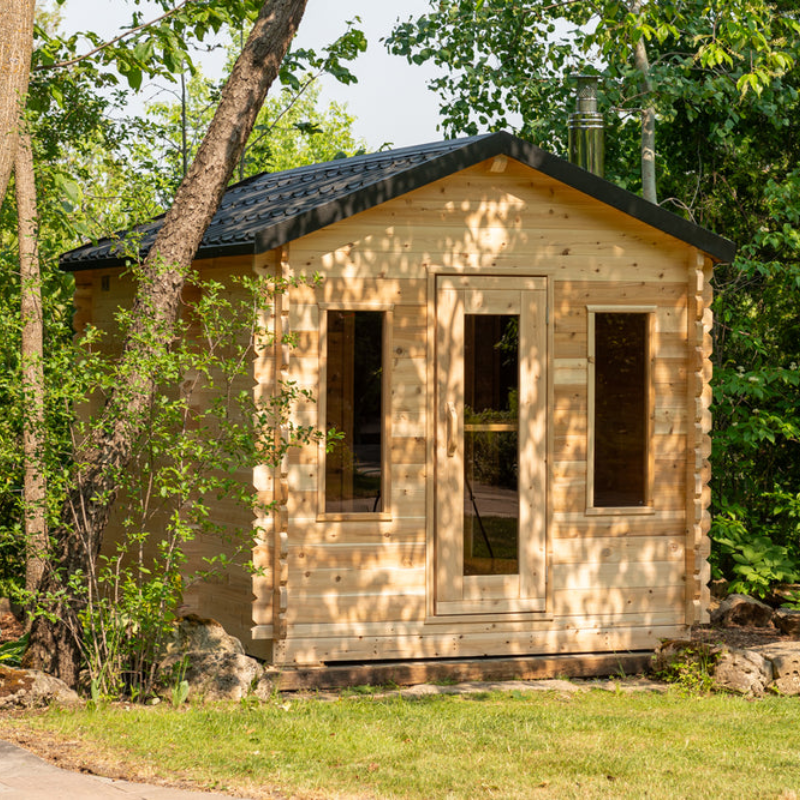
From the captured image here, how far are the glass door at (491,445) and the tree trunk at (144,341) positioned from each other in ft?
5.82

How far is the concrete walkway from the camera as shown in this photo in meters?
5.66

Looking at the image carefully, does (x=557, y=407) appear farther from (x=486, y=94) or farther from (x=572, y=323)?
(x=486, y=94)

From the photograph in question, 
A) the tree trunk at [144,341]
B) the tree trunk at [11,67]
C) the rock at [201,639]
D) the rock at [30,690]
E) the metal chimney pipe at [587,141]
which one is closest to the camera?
the rock at [30,690]

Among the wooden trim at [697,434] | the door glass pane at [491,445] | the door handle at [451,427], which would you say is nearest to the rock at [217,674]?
the door glass pane at [491,445]

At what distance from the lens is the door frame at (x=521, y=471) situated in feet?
30.1

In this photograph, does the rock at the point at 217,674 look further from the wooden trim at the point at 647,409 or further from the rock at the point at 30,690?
the wooden trim at the point at 647,409

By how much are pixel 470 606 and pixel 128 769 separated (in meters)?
3.46

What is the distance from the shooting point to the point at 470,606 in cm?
925

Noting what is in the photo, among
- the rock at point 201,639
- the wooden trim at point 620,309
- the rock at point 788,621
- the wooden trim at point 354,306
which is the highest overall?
the wooden trim at point 620,309

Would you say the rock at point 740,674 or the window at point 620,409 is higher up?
the window at point 620,409

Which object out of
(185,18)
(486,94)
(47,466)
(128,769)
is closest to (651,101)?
(486,94)

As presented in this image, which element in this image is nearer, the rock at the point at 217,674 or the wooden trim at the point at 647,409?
the rock at the point at 217,674

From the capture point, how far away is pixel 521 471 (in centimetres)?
938

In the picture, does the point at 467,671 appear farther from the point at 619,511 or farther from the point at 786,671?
the point at 786,671
